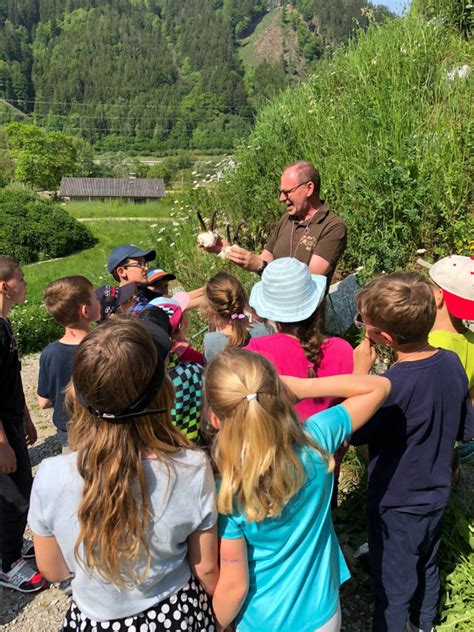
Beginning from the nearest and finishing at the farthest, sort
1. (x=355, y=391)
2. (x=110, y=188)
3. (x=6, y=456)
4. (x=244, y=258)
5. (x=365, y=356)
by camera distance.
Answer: (x=355, y=391) → (x=365, y=356) → (x=6, y=456) → (x=244, y=258) → (x=110, y=188)

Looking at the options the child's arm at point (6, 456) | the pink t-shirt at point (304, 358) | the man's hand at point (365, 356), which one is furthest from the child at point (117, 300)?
the man's hand at point (365, 356)

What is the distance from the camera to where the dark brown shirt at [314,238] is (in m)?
3.56

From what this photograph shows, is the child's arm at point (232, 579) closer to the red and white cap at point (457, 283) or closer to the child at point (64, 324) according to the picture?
the red and white cap at point (457, 283)

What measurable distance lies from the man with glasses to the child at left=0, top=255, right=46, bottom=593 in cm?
147

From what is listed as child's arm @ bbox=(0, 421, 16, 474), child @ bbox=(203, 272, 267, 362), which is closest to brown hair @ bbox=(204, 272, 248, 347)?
child @ bbox=(203, 272, 267, 362)

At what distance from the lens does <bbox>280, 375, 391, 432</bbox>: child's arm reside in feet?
5.46

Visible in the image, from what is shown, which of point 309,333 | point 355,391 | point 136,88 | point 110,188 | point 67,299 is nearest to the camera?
point 355,391

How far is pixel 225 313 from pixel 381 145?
3.33m

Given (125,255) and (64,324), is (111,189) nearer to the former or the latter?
(125,255)

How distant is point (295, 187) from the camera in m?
3.66

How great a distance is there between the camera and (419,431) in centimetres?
194

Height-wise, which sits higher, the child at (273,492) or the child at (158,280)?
the child at (273,492)

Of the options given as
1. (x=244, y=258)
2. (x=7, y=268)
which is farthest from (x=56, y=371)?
(x=244, y=258)

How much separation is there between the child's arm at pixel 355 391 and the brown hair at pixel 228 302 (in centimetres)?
122
